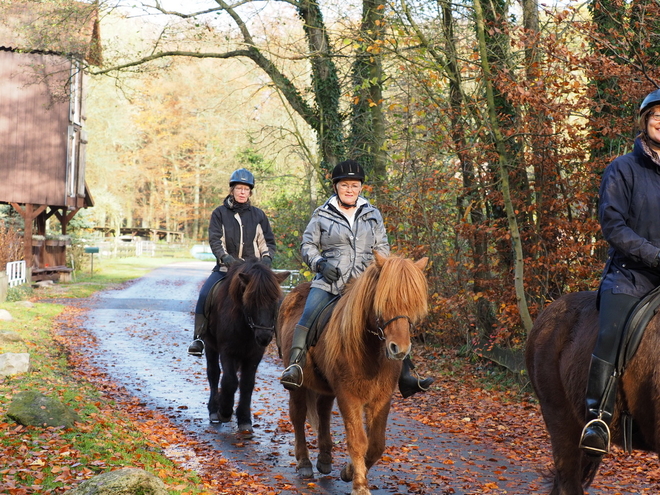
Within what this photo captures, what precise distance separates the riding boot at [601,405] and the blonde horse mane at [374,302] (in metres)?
1.42

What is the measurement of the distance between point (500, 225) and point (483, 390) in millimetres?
2838

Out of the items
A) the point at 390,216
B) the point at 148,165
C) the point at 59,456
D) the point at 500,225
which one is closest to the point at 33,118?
the point at 390,216

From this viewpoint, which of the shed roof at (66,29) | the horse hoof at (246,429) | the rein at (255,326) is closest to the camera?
the rein at (255,326)

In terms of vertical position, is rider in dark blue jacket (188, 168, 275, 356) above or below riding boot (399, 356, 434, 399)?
above

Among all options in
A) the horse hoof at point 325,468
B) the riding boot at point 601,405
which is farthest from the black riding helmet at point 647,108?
the horse hoof at point 325,468

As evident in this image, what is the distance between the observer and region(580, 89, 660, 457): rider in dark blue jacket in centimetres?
455

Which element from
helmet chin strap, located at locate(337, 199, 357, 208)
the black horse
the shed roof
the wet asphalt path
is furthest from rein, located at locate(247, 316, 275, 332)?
the shed roof

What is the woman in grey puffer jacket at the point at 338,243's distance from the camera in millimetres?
6797

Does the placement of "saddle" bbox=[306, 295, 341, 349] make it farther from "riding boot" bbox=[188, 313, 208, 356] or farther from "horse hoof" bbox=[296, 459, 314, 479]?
"riding boot" bbox=[188, 313, 208, 356]

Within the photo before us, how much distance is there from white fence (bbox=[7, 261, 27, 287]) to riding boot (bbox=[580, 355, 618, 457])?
24.2 m

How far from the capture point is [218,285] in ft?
32.3

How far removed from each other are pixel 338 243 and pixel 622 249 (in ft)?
9.56

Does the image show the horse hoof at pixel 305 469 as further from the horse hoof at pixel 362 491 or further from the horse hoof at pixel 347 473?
the horse hoof at pixel 362 491

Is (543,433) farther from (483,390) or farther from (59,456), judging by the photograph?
(59,456)
